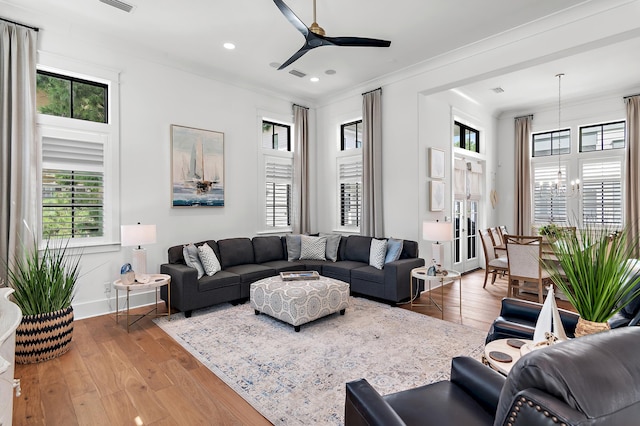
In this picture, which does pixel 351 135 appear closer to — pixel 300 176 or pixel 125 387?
pixel 300 176

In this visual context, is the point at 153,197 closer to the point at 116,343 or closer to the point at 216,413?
the point at 116,343

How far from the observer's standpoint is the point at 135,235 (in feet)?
13.2

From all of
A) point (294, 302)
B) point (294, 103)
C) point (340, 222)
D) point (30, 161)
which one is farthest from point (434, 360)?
point (294, 103)

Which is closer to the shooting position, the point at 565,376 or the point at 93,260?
the point at 565,376

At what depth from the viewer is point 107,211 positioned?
4.37m

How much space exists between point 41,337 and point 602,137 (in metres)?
9.24

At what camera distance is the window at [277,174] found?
6.18 meters

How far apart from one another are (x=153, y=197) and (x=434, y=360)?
4.14 metres

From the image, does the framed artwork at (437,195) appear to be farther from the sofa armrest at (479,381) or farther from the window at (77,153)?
the window at (77,153)

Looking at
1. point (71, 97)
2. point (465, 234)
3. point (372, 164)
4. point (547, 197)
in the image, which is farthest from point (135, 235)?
point (547, 197)

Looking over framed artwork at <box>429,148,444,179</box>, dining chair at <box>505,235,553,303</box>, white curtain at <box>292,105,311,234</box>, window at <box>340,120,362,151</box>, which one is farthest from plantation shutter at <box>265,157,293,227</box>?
dining chair at <box>505,235,553,303</box>

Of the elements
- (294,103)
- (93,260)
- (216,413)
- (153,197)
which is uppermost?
(294,103)

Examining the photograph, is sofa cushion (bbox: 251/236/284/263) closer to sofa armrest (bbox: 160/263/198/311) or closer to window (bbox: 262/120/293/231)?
window (bbox: 262/120/293/231)

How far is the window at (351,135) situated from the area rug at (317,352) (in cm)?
331
